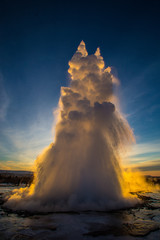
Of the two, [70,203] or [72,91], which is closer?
[70,203]

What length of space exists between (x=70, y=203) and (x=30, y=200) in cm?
471

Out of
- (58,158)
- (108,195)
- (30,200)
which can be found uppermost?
(58,158)

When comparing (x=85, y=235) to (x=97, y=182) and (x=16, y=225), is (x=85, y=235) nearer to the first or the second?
(x=16, y=225)

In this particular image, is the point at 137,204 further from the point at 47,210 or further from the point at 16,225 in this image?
the point at 16,225

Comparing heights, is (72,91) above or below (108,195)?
above

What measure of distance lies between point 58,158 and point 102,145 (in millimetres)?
6206

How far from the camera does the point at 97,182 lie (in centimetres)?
1630

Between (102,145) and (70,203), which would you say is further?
(102,145)

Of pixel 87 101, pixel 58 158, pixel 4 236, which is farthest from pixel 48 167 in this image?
pixel 87 101

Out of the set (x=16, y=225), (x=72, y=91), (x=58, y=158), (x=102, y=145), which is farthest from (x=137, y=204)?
(x=72, y=91)

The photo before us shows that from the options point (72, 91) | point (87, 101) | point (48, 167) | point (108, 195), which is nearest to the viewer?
point (108, 195)

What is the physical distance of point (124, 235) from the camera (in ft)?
26.9

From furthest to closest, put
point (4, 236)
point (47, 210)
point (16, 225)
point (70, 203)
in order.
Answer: point (70, 203) < point (47, 210) < point (16, 225) < point (4, 236)

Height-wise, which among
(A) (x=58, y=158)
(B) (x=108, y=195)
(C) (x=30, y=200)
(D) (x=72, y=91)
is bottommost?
(C) (x=30, y=200)
